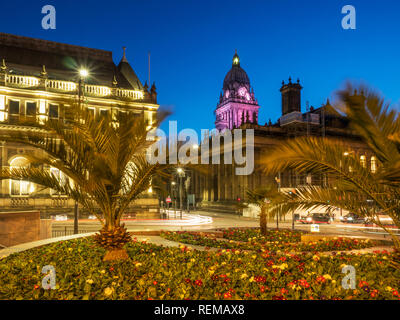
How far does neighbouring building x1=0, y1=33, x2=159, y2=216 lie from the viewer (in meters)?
38.1

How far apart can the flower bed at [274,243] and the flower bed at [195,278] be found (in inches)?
133

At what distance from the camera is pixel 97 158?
385 inches

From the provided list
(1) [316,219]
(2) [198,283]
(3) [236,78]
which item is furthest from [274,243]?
(3) [236,78]

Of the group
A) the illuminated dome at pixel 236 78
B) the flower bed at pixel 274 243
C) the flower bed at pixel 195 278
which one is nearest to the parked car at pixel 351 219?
the flower bed at pixel 274 243

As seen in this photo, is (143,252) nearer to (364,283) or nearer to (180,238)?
(180,238)

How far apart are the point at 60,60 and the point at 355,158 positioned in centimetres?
4506

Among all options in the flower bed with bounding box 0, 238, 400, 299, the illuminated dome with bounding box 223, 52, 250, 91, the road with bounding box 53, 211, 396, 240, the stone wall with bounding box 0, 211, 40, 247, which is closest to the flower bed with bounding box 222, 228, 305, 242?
the road with bounding box 53, 211, 396, 240

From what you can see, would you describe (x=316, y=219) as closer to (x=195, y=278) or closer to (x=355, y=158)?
(x=355, y=158)

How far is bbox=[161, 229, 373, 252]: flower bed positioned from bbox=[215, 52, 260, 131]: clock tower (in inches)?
4588

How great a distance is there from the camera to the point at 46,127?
9617 mm

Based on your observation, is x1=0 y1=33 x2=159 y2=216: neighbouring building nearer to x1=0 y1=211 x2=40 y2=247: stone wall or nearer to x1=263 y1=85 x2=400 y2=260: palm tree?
x1=0 y1=211 x2=40 y2=247: stone wall

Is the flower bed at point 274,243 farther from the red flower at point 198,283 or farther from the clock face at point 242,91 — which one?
the clock face at point 242,91

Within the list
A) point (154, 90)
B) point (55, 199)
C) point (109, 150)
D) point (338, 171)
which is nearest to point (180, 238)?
point (109, 150)
